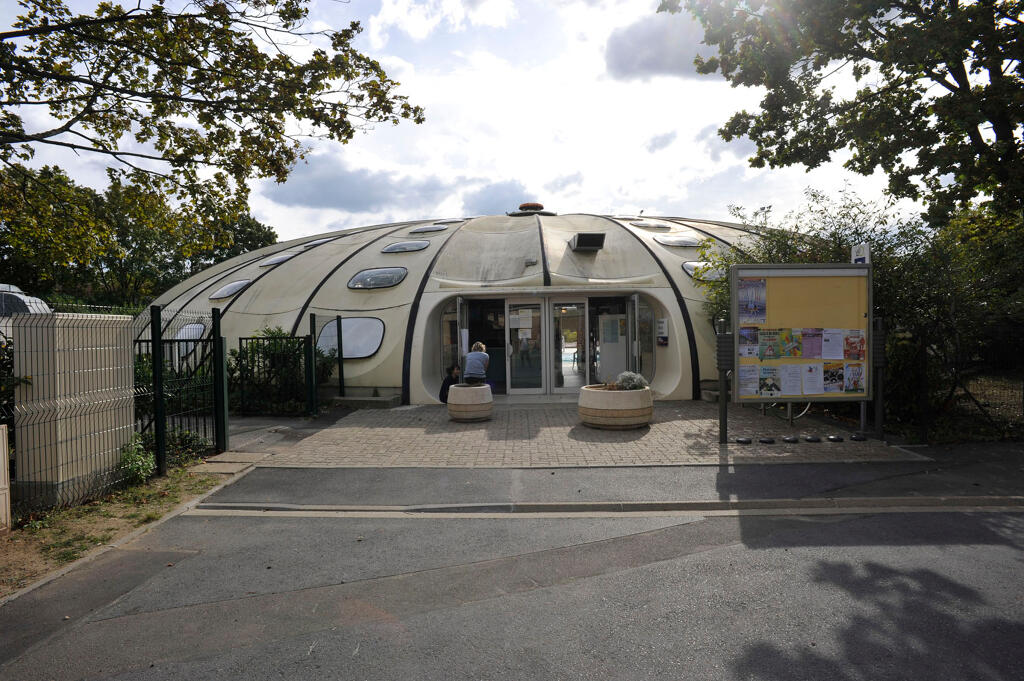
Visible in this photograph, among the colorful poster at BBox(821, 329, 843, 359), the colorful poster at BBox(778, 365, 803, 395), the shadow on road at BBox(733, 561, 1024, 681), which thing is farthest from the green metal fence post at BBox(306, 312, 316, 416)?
the shadow on road at BBox(733, 561, 1024, 681)

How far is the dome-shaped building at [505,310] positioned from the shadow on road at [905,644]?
10467 millimetres

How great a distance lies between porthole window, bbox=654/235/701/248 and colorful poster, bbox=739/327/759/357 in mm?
8918

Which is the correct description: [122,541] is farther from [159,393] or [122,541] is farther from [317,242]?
[317,242]

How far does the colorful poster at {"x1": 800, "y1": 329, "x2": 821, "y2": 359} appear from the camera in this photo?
8.79 meters

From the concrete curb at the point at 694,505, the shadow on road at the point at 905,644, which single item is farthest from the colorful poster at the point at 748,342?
the shadow on road at the point at 905,644

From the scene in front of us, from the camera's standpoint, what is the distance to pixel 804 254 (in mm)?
11102

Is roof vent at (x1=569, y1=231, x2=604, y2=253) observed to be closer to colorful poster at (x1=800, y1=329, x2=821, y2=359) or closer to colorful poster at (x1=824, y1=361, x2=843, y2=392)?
colorful poster at (x1=800, y1=329, x2=821, y2=359)

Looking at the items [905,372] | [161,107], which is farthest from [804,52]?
[161,107]

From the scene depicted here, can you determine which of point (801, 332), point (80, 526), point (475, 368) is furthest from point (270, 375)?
point (801, 332)

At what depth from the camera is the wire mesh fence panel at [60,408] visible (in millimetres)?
5590

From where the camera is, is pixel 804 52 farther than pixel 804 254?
No

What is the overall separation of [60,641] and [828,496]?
6942 mm

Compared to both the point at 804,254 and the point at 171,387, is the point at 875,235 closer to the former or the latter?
the point at 804,254

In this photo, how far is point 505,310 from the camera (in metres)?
15.4
